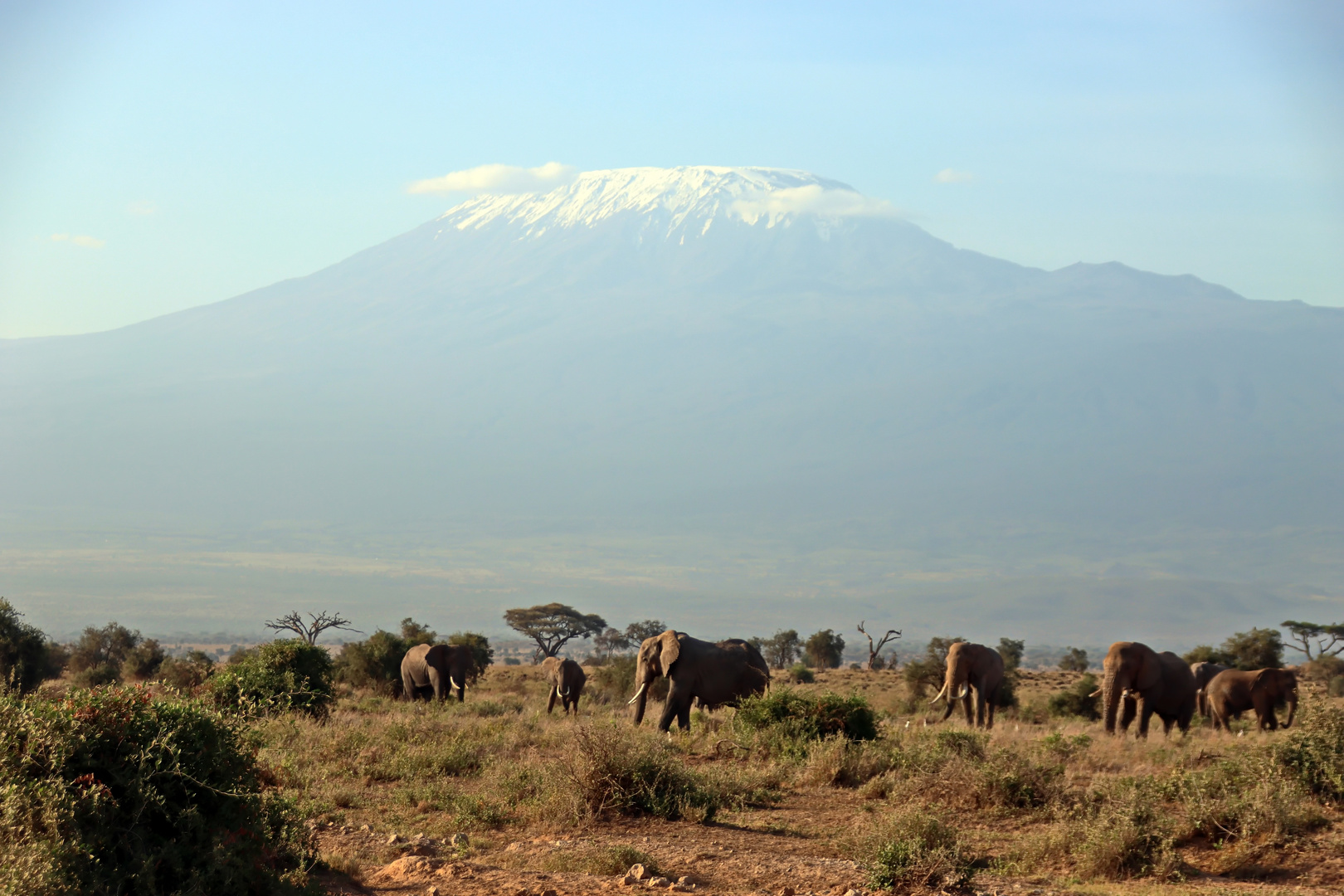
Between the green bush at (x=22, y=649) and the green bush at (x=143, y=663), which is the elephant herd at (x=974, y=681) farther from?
the green bush at (x=143, y=663)

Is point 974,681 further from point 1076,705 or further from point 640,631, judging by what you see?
point 640,631

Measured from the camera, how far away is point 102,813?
7523 millimetres

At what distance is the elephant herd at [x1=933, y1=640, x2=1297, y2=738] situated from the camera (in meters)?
23.3

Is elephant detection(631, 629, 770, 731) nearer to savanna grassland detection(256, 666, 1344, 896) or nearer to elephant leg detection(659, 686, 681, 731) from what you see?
elephant leg detection(659, 686, 681, 731)

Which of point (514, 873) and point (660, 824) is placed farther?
point (660, 824)

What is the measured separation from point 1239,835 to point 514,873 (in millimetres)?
7138

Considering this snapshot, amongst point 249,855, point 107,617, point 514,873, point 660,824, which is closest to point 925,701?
point 660,824

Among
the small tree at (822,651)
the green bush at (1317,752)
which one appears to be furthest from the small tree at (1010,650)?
the green bush at (1317,752)

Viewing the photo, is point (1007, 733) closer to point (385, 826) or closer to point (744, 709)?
point (744, 709)

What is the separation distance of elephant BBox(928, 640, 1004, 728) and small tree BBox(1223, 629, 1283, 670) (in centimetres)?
1816

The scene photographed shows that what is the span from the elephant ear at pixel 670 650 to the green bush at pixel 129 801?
12.4 m

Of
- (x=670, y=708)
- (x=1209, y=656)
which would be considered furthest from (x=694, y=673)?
(x=1209, y=656)

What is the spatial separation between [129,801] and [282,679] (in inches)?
604

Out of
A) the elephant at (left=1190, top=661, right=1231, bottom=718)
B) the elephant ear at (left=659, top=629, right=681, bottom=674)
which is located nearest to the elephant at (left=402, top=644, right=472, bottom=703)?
the elephant ear at (left=659, top=629, right=681, bottom=674)
